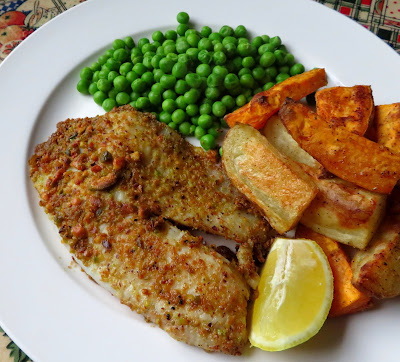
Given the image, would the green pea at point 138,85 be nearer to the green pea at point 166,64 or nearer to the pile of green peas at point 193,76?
the pile of green peas at point 193,76

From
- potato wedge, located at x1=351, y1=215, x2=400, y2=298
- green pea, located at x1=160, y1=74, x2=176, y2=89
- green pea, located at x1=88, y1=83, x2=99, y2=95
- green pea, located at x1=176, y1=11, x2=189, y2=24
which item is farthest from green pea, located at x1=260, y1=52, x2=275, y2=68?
potato wedge, located at x1=351, y1=215, x2=400, y2=298

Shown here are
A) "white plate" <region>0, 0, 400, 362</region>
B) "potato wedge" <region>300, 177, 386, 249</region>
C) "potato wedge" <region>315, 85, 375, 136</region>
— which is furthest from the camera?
"potato wedge" <region>315, 85, 375, 136</region>

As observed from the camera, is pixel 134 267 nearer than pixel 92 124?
Yes

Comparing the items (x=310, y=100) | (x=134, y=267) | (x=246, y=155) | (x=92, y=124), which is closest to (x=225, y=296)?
(x=134, y=267)

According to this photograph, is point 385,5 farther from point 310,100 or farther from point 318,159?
point 318,159

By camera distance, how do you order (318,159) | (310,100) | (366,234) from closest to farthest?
(366,234) < (318,159) < (310,100)

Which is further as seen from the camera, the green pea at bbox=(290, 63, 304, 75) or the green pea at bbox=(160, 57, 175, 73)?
the green pea at bbox=(290, 63, 304, 75)

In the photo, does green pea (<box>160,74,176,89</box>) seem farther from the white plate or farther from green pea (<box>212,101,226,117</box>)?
the white plate

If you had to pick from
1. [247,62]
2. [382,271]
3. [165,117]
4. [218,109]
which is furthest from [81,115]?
[382,271]
